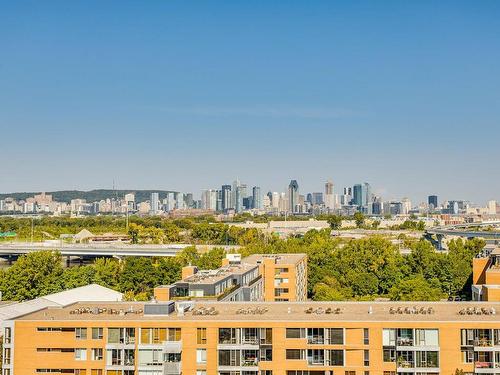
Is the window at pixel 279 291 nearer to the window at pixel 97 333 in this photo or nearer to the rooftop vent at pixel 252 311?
the rooftop vent at pixel 252 311

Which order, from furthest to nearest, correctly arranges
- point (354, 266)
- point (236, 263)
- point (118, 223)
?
point (118, 223), point (354, 266), point (236, 263)

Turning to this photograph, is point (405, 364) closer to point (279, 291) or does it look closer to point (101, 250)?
point (279, 291)

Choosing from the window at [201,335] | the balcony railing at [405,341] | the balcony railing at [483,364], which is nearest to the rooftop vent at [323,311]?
the balcony railing at [405,341]

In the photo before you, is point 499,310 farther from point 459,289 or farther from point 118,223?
point 118,223

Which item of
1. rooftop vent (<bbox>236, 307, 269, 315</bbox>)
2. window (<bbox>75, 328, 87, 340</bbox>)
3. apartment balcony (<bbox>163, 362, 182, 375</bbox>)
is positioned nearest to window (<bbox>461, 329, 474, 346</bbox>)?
rooftop vent (<bbox>236, 307, 269, 315</bbox>)

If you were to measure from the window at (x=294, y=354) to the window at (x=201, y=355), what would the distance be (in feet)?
10.9

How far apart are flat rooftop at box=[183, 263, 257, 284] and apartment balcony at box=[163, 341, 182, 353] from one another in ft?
41.4

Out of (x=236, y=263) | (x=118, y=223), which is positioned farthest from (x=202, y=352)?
(x=118, y=223)

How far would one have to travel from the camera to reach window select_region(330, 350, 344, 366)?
26.1 metres

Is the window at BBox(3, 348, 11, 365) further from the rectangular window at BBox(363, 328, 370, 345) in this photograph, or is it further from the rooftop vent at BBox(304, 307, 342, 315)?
the rectangular window at BBox(363, 328, 370, 345)

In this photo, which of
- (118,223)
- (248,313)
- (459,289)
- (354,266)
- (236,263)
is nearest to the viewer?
(248,313)

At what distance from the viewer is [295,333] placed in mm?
26250

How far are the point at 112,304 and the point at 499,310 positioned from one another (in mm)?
17673

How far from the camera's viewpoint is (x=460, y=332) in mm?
25422
